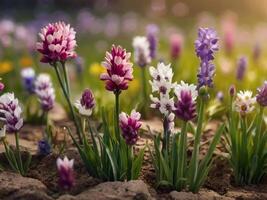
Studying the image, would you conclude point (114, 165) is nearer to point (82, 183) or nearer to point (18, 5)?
point (82, 183)

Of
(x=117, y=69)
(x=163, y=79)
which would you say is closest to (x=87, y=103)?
(x=117, y=69)

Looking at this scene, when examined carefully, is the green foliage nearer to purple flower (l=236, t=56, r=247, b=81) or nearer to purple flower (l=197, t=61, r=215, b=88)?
purple flower (l=197, t=61, r=215, b=88)

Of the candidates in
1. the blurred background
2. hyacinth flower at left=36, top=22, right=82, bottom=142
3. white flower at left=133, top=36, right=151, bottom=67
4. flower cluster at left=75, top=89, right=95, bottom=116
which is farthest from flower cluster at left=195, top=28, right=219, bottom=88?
the blurred background

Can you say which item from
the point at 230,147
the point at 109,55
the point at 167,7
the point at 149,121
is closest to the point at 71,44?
the point at 109,55

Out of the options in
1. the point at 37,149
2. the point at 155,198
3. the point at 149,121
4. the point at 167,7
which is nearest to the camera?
the point at 155,198

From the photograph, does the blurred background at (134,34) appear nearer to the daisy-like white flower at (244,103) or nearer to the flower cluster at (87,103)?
the daisy-like white flower at (244,103)
